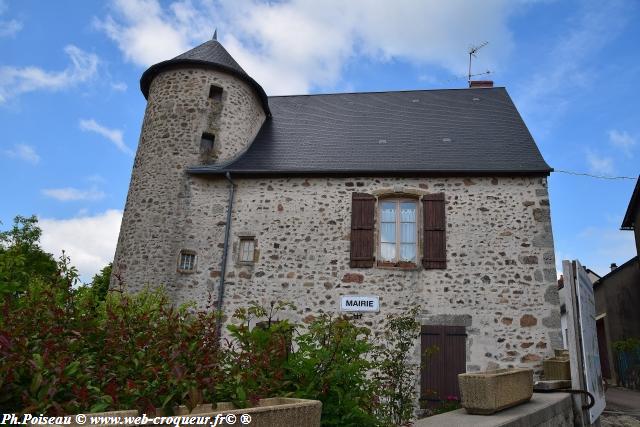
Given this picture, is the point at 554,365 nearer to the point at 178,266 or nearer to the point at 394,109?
the point at 178,266

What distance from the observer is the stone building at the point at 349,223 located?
26.3 feet

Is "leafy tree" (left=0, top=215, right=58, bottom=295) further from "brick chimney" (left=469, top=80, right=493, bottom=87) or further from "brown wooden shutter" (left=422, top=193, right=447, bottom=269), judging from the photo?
"brick chimney" (left=469, top=80, right=493, bottom=87)

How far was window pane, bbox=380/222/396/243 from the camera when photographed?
871cm

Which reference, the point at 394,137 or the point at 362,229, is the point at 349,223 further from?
the point at 394,137

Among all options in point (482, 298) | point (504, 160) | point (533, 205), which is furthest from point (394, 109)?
point (482, 298)

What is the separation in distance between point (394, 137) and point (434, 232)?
2.95m

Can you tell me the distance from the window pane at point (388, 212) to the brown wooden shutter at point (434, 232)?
582mm

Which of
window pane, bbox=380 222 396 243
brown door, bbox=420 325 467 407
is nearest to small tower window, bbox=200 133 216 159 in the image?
window pane, bbox=380 222 396 243

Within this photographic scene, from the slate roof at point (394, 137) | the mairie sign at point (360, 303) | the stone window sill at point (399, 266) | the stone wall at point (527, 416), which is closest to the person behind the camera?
the stone wall at point (527, 416)

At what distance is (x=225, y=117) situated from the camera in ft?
33.7

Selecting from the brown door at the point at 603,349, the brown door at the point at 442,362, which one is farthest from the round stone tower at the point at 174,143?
the brown door at the point at 603,349

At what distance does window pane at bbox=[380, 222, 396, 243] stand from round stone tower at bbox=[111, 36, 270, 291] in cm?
374

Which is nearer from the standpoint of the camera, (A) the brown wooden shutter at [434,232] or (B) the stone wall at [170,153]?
(A) the brown wooden shutter at [434,232]

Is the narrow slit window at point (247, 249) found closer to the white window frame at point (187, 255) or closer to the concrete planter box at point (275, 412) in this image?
the white window frame at point (187, 255)
